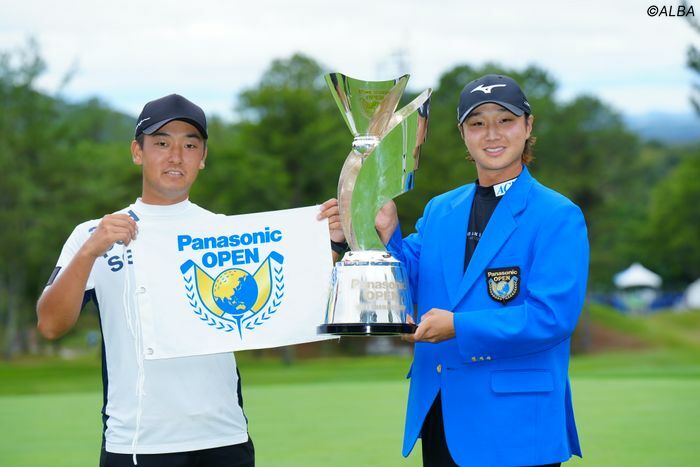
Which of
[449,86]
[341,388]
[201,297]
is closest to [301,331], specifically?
[201,297]

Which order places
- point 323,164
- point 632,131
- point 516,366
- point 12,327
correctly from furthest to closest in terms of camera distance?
point 632,131 → point 323,164 → point 12,327 → point 516,366

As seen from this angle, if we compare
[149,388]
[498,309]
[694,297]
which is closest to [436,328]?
[498,309]

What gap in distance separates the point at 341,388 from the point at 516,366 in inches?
463

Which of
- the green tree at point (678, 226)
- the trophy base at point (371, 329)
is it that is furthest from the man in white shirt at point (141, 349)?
the green tree at point (678, 226)

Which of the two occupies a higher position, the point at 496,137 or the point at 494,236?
the point at 496,137

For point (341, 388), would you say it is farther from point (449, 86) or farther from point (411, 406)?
point (449, 86)

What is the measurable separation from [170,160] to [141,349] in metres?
0.74

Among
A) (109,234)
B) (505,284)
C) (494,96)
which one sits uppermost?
(494,96)

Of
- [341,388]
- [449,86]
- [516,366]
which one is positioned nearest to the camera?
[516,366]

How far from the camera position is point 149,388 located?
3.92 metres

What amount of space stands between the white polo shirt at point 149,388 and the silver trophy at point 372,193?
0.49m

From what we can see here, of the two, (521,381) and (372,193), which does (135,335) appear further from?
(521,381)

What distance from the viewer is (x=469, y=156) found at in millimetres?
4258

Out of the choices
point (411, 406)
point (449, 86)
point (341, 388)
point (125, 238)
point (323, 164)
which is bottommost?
point (341, 388)
